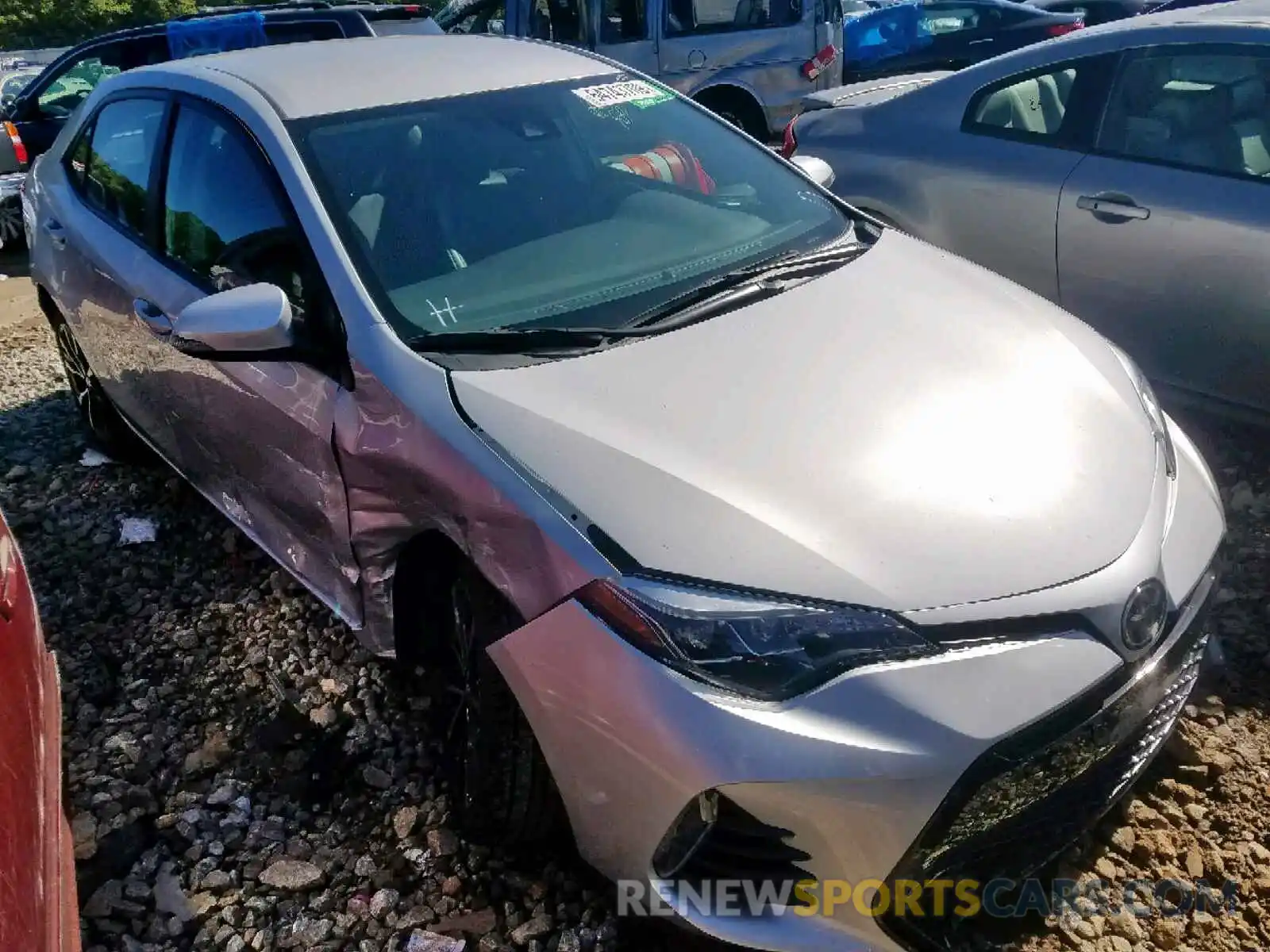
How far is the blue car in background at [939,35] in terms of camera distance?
12.2 metres

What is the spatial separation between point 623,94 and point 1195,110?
6.49ft

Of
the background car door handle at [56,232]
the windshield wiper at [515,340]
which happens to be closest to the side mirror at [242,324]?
the windshield wiper at [515,340]

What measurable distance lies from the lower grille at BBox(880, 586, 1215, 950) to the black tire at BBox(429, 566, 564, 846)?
728mm

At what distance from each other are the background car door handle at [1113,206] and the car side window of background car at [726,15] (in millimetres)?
5276

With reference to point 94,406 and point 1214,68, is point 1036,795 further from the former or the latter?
point 94,406

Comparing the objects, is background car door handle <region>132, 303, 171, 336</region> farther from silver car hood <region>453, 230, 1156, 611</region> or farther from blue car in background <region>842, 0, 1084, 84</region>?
blue car in background <region>842, 0, 1084, 84</region>

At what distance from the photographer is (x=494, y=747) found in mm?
2230

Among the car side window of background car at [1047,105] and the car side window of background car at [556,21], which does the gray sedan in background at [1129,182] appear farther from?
the car side window of background car at [556,21]

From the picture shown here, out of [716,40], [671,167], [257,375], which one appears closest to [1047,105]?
[671,167]

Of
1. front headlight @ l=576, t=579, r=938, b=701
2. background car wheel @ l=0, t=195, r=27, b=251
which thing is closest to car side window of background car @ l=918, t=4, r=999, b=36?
background car wheel @ l=0, t=195, r=27, b=251

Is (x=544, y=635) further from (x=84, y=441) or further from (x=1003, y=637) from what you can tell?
(x=84, y=441)

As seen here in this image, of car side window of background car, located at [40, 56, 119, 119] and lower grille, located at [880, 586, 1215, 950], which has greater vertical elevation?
car side window of background car, located at [40, 56, 119, 119]

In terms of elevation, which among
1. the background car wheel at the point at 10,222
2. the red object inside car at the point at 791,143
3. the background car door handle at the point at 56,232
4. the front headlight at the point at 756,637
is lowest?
the background car wheel at the point at 10,222

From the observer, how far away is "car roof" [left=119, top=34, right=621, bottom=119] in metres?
2.91
